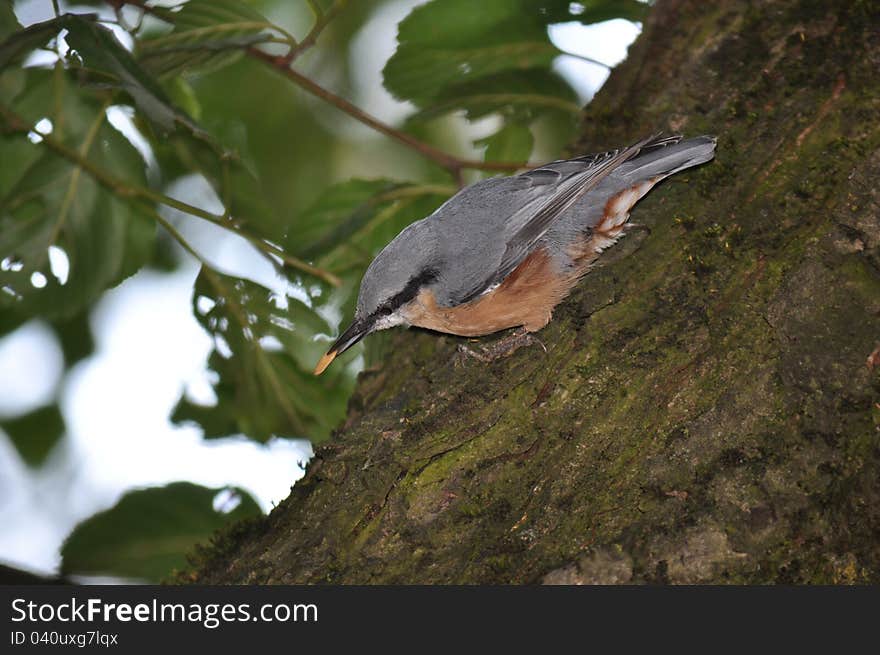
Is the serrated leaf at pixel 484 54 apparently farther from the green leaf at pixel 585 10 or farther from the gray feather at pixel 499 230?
the gray feather at pixel 499 230

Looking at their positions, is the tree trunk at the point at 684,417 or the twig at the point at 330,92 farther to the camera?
the twig at the point at 330,92

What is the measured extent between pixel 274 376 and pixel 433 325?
575mm

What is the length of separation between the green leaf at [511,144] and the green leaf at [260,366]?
889 millimetres

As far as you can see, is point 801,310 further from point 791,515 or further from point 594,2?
point 594,2

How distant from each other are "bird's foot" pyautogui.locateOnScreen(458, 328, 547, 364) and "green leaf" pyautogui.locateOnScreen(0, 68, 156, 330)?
45.4 inches

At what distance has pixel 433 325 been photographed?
110 inches

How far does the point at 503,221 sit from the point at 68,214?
1413mm

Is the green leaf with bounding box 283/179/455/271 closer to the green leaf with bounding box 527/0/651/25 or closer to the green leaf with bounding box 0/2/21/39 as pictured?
the green leaf with bounding box 527/0/651/25

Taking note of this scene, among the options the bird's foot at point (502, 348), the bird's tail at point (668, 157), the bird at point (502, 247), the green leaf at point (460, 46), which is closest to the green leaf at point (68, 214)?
the bird at point (502, 247)

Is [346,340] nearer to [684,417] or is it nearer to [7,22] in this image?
[684,417]

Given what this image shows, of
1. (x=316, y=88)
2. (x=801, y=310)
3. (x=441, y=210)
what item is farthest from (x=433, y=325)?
(x=801, y=310)

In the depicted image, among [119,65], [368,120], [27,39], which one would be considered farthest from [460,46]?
[27,39]

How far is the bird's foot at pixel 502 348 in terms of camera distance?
8.11ft

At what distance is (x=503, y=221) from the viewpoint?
9.10 feet
